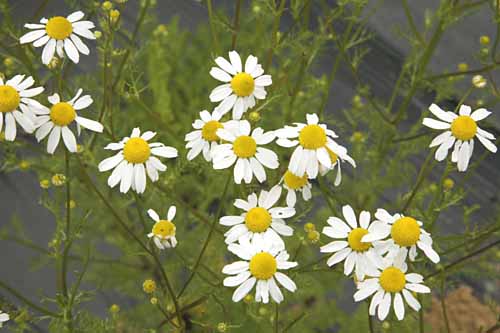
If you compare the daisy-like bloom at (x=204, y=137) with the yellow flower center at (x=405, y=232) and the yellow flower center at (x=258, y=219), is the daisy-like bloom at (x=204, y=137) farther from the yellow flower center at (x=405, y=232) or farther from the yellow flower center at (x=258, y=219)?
the yellow flower center at (x=405, y=232)

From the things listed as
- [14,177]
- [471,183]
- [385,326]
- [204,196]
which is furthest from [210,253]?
[471,183]

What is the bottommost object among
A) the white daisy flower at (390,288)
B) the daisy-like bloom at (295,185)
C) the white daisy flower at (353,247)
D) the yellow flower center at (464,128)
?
the white daisy flower at (390,288)

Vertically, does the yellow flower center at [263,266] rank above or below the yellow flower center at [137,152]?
below

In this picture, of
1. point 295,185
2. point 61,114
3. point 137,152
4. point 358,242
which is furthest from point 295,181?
point 61,114

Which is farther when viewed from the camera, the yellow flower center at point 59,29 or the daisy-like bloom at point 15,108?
the yellow flower center at point 59,29

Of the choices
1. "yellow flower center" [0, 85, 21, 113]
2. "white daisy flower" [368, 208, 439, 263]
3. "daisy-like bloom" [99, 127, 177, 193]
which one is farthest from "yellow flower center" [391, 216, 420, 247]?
"yellow flower center" [0, 85, 21, 113]

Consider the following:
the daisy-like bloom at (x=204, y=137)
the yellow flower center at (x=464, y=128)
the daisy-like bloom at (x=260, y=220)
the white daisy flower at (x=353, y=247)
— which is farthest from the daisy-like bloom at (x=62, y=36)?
the yellow flower center at (x=464, y=128)

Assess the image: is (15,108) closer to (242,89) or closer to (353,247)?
(242,89)
